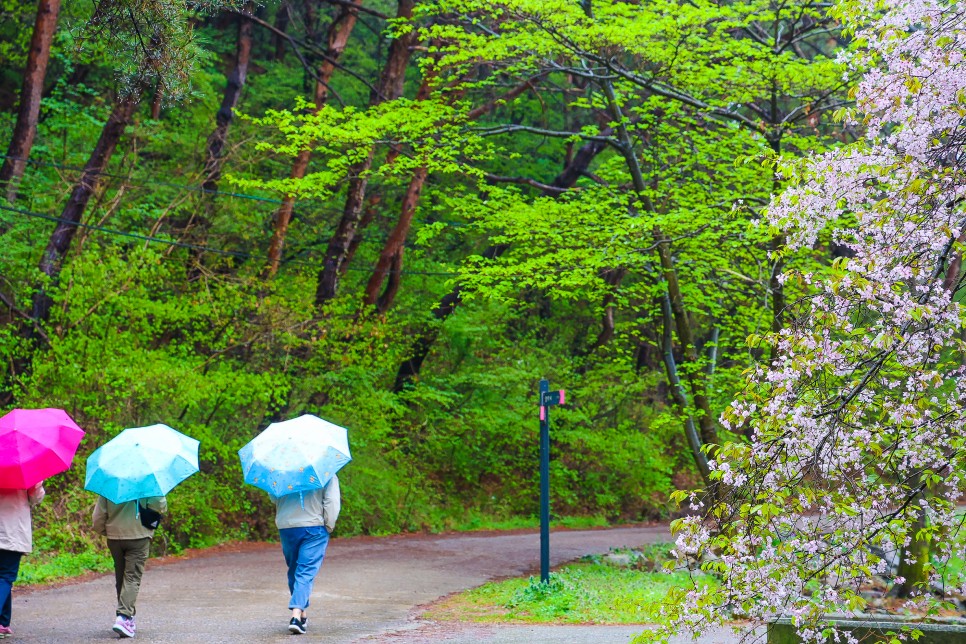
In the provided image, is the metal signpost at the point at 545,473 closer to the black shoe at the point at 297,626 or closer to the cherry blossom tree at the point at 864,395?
the black shoe at the point at 297,626

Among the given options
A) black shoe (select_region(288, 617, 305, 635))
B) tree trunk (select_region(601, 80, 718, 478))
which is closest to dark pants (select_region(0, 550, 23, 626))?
black shoe (select_region(288, 617, 305, 635))

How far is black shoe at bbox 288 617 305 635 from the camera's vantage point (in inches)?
330

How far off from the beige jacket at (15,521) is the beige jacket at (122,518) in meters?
0.52

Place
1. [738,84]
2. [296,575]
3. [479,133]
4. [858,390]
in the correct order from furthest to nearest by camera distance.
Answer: [479,133], [738,84], [296,575], [858,390]

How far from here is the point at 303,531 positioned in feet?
27.6

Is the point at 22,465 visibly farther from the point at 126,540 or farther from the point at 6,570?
the point at 126,540

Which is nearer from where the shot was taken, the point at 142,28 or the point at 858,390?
the point at 858,390

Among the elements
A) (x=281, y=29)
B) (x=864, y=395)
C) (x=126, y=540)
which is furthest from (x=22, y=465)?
(x=281, y=29)

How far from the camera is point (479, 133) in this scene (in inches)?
623

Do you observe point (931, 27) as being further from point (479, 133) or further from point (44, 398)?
point (44, 398)

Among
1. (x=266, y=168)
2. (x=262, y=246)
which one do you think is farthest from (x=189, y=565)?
(x=266, y=168)

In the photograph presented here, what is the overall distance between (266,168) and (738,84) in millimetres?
13725

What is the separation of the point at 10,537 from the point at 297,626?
7.89 ft

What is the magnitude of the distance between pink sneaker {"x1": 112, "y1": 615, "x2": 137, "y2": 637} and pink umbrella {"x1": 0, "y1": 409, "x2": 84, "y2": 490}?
4.31 ft
